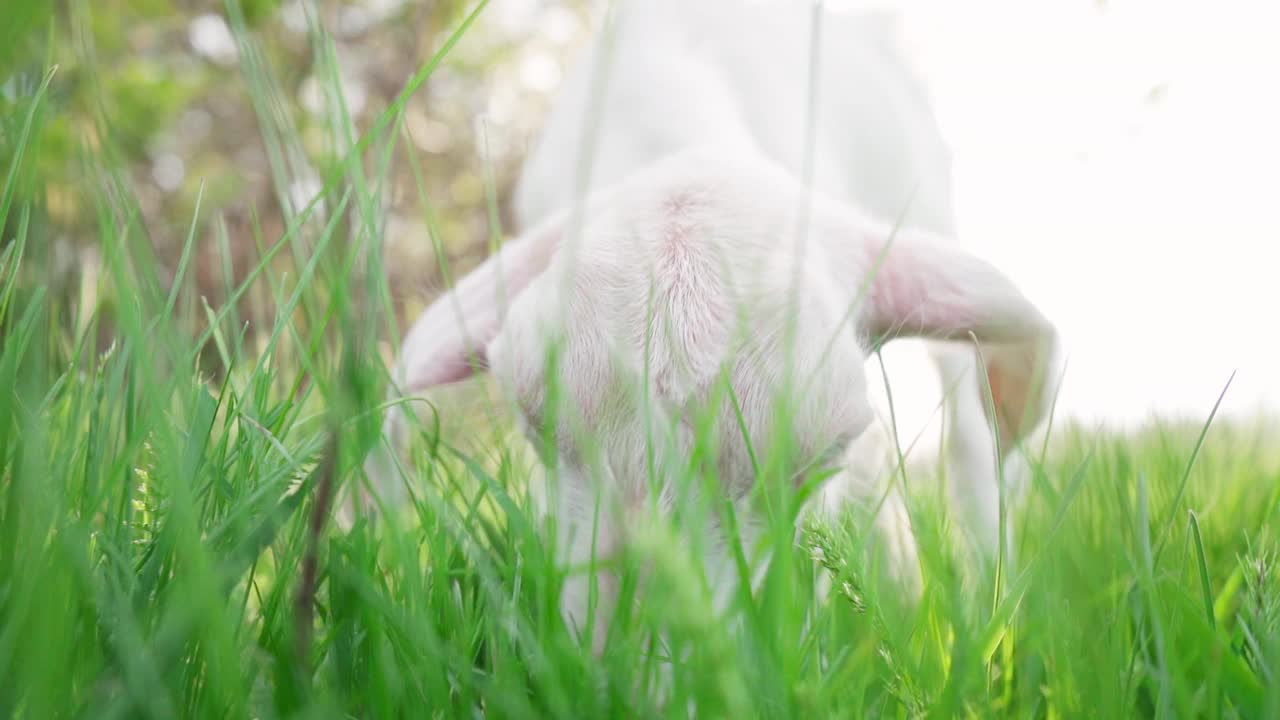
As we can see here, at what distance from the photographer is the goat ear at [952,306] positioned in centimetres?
143

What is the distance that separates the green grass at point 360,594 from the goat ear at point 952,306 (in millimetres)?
475

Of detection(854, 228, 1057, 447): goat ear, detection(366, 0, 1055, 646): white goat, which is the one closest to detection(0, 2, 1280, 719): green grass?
detection(366, 0, 1055, 646): white goat

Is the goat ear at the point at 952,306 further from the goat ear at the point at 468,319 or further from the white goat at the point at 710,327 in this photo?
the goat ear at the point at 468,319

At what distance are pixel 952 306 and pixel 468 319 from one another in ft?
2.48

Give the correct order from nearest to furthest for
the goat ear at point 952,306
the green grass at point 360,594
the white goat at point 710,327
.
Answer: the green grass at point 360,594, the white goat at point 710,327, the goat ear at point 952,306

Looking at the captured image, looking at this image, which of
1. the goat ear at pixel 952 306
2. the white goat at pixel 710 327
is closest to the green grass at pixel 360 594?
the white goat at pixel 710 327

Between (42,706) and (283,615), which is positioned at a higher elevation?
(42,706)

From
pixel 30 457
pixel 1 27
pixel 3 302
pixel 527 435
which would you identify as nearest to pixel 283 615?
pixel 30 457

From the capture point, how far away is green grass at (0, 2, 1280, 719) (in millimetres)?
585

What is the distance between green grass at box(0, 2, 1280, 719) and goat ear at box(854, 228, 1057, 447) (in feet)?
1.56

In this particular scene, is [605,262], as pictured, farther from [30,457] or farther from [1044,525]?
[30,457]

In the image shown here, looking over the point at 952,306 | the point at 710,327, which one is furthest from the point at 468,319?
the point at 952,306

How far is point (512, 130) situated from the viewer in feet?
24.3

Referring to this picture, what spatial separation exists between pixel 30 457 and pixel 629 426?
70cm
